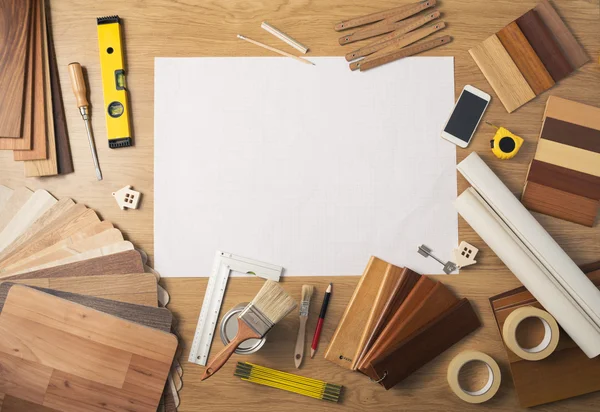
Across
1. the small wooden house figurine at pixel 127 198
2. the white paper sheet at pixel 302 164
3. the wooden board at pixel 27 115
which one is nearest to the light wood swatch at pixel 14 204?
the wooden board at pixel 27 115

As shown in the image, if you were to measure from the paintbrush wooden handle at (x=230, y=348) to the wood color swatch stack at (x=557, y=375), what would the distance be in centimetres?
67

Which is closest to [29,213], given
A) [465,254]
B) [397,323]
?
[397,323]

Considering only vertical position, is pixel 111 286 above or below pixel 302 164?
below

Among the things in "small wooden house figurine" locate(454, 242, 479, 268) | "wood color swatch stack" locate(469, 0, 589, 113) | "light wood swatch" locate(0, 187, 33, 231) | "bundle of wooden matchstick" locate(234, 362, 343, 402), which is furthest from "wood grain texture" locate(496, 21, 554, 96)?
"light wood swatch" locate(0, 187, 33, 231)

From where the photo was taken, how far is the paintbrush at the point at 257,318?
1219 millimetres

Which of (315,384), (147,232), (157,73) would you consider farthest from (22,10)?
(315,384)

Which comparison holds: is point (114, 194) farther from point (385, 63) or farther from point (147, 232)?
point (385, 63)

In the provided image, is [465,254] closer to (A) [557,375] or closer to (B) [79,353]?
(A) [557,375]

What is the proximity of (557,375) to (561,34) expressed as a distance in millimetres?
902

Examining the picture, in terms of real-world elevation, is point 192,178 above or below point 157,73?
below

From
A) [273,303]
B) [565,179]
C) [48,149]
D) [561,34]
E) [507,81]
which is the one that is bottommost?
[273,303]

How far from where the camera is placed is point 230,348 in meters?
1.22

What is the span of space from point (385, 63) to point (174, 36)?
57cm

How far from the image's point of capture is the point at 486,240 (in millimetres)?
1310
